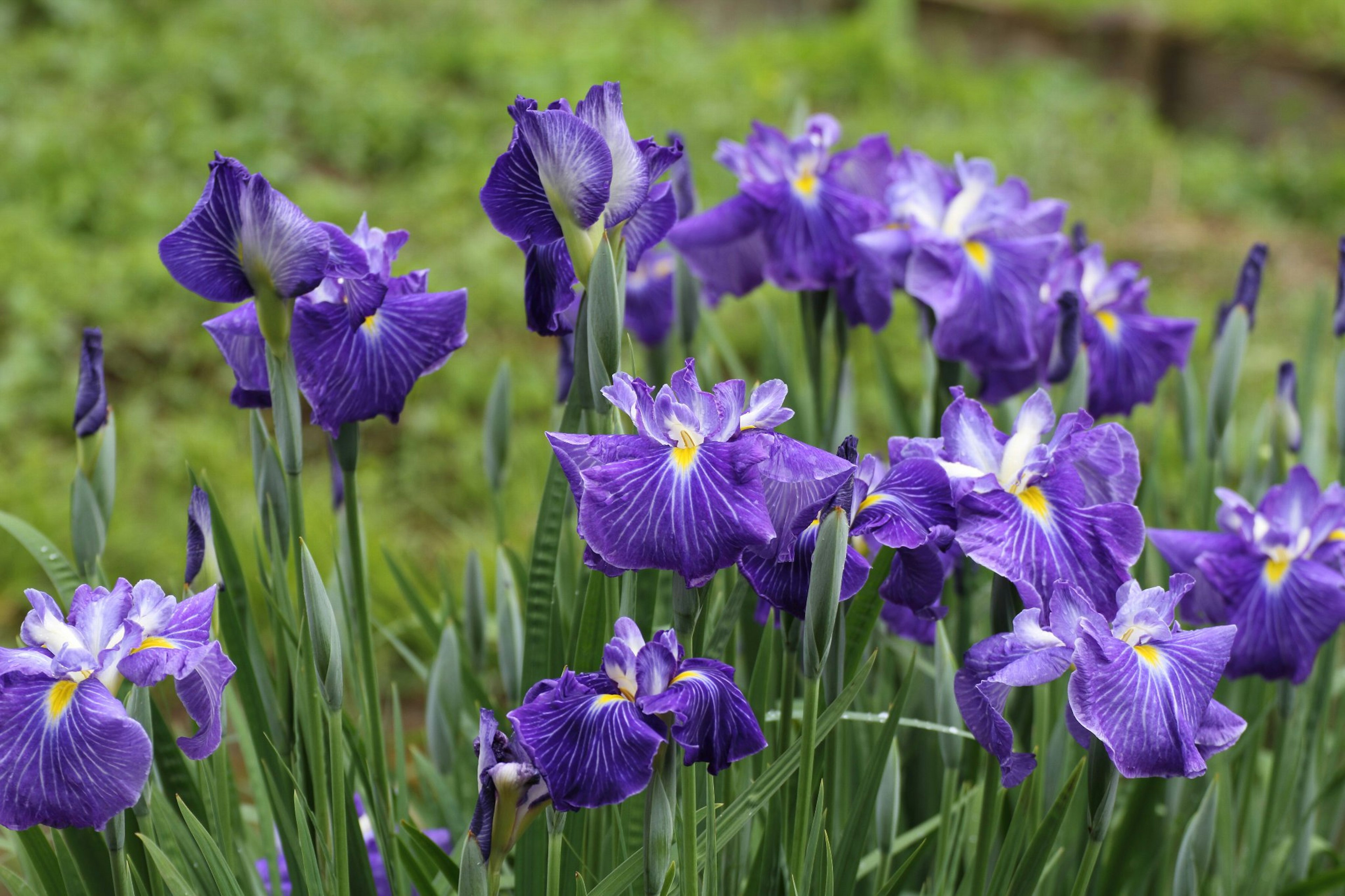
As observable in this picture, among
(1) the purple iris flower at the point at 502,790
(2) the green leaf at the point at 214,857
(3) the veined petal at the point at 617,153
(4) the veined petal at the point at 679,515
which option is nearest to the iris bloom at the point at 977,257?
(3) the veined petal at the point at 617,153

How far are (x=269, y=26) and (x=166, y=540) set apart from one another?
2.74 metres

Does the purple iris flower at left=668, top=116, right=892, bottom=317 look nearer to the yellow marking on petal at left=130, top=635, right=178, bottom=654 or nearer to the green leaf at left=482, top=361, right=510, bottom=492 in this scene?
the green leaf at left=482, top=361, right=510, bottom=492

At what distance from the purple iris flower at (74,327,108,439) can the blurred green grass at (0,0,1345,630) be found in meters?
1.12

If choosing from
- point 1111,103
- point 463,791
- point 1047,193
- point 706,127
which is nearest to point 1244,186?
point 1111,103

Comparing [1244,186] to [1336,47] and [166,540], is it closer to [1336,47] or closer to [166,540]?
[1336,47]

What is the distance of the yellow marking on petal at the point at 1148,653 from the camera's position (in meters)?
0.73

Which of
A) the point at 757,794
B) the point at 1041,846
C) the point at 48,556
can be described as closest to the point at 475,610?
the point at 48,556

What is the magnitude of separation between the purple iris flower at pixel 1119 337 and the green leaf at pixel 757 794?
559 mm

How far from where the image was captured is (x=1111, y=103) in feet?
15.1

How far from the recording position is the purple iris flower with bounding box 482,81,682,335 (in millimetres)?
771

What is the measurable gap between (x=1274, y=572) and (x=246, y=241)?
0.84 meters

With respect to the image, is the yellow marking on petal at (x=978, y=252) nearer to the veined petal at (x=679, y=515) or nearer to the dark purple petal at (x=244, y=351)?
the veined petal at (x=679, y=515)

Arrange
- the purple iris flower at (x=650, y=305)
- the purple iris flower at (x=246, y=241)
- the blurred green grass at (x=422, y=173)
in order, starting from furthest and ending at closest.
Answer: the blurred green grass at (x=422, y=173) < the purple iris flower at (x=650, y=305) < the purple iris flower at (x=246, y=241)

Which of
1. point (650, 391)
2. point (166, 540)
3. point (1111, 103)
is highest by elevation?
point (1111, 103)
